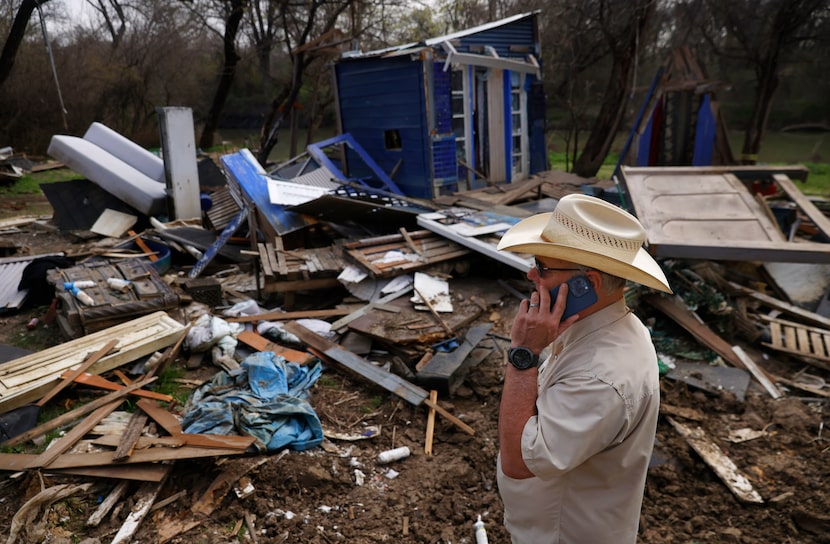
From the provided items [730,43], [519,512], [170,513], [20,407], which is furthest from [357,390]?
[730,43]

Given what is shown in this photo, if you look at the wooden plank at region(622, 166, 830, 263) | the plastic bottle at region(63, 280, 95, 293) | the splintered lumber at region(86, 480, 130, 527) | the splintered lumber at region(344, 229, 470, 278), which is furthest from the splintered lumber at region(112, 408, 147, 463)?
the wooden plank at region(622, 166, 830, 263)

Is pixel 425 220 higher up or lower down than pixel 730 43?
lower down

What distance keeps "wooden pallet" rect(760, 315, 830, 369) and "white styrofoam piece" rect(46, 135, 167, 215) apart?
11.6m

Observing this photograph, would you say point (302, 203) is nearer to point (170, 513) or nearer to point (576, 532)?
point (170, 513)

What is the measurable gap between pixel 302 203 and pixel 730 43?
2382cm

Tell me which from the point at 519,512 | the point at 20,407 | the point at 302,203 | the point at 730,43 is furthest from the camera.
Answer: the point at 730,43

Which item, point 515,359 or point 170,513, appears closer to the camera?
point 515,359

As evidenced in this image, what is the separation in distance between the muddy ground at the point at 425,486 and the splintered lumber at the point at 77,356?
1.05ft

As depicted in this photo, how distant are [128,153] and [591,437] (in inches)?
562

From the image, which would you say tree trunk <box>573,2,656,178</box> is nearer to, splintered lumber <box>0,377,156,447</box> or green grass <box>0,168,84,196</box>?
splintered lumber <box>0,377,156,447</box>

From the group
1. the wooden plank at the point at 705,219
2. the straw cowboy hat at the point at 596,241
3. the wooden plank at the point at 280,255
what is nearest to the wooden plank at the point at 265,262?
the wooden plank at the point at 280,255

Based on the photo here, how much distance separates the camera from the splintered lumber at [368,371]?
512cm

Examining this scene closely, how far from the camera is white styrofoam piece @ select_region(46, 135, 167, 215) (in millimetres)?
11375

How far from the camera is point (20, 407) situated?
189 inches
